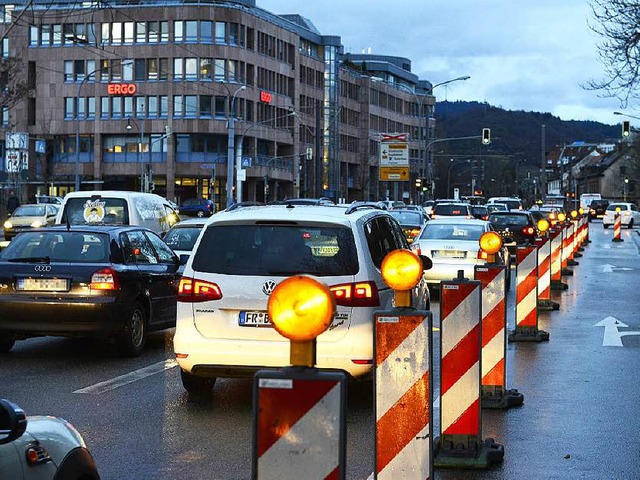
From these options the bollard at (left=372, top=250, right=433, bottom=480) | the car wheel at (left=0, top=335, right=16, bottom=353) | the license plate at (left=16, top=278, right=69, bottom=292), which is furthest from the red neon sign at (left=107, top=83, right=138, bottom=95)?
the bollard at (left=372, top=250, right=433, bottom=480)

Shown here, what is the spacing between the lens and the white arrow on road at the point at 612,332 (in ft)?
47.8

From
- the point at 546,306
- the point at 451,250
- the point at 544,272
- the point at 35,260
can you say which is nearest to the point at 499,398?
the point at 35,260

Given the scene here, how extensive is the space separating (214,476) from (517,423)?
287cm

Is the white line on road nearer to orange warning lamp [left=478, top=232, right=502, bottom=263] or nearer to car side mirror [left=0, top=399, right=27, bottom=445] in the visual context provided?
orange warning lamp [left=478, top=232, right=502, bottom=263]

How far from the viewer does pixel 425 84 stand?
173m

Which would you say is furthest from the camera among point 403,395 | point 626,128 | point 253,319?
point 626,128

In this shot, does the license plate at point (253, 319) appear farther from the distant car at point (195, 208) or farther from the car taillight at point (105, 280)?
the distant car at point (195, 208)

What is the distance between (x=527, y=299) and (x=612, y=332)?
1.96 meters

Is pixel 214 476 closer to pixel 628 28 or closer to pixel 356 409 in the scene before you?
pixel 356 409

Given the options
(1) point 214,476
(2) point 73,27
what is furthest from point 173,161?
(1) point 214,476

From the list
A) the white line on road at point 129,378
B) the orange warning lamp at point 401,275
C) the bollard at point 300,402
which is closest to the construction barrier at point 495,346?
the white line on road at point 129,378

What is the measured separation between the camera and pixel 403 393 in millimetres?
5953

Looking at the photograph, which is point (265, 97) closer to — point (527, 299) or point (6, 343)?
point (527, 299)

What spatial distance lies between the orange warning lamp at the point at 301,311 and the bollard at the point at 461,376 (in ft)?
12.9
